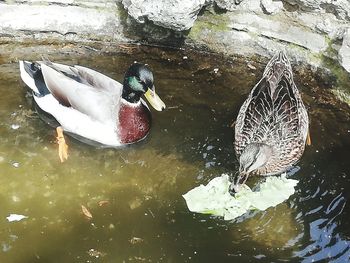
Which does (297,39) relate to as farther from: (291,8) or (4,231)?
(4,231)

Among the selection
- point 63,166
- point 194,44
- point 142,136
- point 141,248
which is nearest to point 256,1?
point 194,44

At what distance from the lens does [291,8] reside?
6.46 m

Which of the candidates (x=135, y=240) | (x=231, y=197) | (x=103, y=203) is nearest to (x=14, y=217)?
(x=103, y=203)

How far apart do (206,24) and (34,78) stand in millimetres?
1827

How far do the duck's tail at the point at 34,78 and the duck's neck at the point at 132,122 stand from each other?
0.75 meters

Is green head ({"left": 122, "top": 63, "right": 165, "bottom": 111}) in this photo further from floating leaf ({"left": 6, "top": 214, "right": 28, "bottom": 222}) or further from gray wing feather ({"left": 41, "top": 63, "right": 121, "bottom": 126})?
floating leaf ({"left": 6, "top": 214, "right": 28, "bottom": 222})

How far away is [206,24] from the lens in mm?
6625

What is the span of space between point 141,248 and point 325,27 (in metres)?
2.92

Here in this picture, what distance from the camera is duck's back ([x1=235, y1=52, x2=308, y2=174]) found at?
5.46 m

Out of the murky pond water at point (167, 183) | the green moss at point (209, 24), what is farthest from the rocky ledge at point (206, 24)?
the murky pond water at point (167, 183)

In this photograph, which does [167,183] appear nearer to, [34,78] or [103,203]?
[103,203]

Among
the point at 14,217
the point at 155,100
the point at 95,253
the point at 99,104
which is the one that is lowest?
Answer: the point at 14,217

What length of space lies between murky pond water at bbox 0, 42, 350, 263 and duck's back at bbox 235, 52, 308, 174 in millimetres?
189

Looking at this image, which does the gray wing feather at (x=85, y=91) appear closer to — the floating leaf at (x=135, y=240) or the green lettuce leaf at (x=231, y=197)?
the green lettuce leaf at (x=231, y=197)
